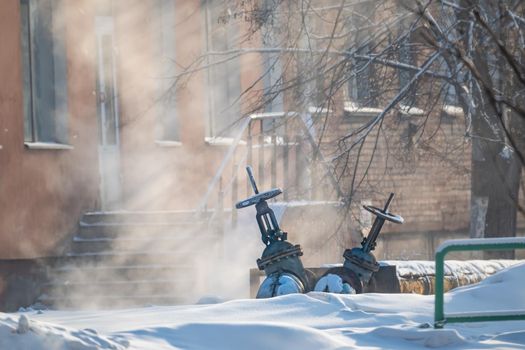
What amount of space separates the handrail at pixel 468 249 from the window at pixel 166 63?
31.7 ft

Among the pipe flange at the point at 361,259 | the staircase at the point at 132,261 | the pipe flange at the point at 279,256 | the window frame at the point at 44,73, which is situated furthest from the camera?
the window frame at the point at 44,73

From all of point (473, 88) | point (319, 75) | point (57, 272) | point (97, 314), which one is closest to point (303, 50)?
point (319, 75)

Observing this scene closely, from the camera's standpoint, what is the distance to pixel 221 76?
16.4m

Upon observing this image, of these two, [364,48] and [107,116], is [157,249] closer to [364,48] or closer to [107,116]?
[107,116]

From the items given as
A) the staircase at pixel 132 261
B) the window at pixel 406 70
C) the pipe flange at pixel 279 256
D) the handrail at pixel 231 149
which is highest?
the window at pixel 406 70

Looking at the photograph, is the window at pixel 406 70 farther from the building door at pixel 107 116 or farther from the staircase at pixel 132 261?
the building door at pixel 107 116

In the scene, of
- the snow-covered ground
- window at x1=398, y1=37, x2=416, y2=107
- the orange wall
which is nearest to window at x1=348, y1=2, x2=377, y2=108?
window at x1=398, y1=37, x2=416, y2=107

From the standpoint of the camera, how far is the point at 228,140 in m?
16.1

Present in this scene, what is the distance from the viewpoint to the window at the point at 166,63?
1506 centimetres

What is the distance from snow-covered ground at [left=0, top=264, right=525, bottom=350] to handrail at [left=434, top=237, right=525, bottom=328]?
76mm

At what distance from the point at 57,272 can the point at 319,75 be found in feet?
11.7

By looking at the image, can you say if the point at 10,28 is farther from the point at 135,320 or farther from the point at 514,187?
the point at 135,320

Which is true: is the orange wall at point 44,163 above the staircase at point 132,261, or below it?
above

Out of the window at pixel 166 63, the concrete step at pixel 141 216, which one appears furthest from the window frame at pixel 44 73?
the window at pixel 166 63
